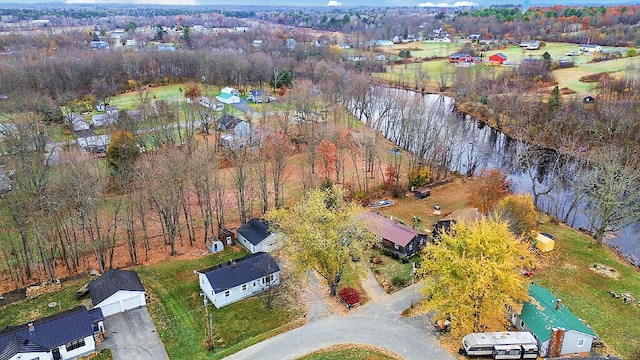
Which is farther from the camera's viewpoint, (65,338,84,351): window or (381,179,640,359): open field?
(381,179,640,359): open field

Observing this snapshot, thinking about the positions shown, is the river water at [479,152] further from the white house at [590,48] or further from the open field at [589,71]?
the white house at [590,48]

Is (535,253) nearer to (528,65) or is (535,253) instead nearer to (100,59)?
(528,65)

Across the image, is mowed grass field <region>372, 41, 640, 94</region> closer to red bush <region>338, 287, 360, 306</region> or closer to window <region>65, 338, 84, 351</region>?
red bush <region>338, 287, 360, 306</region>

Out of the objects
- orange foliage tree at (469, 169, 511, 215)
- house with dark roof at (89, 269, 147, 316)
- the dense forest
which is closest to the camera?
house with dark roof at (89, 269, 147, 316)

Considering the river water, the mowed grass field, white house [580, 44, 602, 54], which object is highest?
white house [580, 44, 602, 54]

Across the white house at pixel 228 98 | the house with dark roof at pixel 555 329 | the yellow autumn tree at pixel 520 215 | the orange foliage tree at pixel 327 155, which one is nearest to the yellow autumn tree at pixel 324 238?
the house with dark roof at pixel 555 329

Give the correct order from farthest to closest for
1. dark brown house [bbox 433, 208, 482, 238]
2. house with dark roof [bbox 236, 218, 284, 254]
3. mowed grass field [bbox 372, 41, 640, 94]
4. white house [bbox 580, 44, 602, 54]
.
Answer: white house [bbox 580, 44, 602, 54] < mowed grass field [bbox 372, 41, 640, 94] < dark brown house [bbox 433, 208, 482, 238] < house with dark roof [bbox 236, 218, 284, 254]

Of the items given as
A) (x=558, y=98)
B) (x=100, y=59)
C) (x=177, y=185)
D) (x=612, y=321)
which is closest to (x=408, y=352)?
(x=612, y=321)

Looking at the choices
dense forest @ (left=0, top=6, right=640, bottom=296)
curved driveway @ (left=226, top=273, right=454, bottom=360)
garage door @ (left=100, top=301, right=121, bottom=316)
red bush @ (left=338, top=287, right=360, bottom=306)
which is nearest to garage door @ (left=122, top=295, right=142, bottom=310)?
garage door @ (left=100, top=301, right=121, bottom=316)
